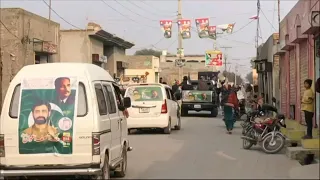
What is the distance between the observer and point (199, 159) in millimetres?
13547

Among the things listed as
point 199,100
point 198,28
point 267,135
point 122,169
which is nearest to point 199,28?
point 198,28

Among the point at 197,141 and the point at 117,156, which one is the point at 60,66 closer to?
the point at 117,156

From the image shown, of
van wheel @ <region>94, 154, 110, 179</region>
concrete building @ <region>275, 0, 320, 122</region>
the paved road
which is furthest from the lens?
concrete building @ <region>275, 0, 320, 122</region>

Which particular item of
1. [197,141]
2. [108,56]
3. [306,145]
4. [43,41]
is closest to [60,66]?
[306,145]

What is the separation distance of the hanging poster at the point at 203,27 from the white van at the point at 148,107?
81.9 feet

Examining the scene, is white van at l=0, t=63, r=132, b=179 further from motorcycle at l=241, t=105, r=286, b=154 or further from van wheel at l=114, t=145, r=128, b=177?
motorcycle at l=241, t=105, r=286, b=154

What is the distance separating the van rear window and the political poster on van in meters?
0.08

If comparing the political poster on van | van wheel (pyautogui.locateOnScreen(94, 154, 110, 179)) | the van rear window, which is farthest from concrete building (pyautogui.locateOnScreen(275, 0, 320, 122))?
the political poster on van

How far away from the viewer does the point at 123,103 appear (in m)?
11.3

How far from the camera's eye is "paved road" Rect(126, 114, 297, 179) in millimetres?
11369

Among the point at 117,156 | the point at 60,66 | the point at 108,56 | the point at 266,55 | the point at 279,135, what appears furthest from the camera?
the point at 108,56

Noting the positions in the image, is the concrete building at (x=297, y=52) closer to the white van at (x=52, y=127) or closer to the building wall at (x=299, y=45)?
the building wall at (x=299, y=45)

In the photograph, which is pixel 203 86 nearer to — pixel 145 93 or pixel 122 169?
pixel 145 93

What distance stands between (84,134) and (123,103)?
2754 mm
